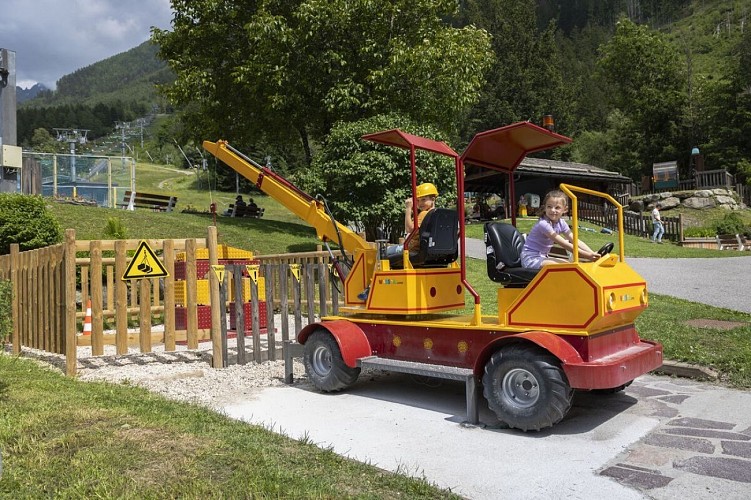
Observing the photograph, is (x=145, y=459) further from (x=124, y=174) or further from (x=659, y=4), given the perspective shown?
(x=659, y=4)

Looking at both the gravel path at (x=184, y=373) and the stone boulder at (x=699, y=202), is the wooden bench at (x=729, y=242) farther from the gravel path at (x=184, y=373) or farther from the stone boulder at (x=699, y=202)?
the gravel path at (x=184, y=373)

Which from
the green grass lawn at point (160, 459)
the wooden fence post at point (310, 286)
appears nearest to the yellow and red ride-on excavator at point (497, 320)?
the wooden fence post at point (310, 286)

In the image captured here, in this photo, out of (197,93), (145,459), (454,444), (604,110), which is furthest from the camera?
(604,110)

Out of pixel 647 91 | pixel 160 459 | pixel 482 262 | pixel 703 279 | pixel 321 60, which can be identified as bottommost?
pixel 160 459

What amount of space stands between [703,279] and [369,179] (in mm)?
8380

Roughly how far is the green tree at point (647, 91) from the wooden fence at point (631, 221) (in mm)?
17402

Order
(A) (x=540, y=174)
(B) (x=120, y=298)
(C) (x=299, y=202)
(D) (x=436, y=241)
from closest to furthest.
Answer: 1. (D) (x=436, y=241)
2. (B) (x=120, y=298)
3. (C) (x=299, y=202)
4. (A) (x=540, y=174)

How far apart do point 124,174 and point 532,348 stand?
34.6m

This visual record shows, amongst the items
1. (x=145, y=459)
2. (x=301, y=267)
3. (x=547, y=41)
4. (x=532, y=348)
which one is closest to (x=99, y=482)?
(x=145, y=459)

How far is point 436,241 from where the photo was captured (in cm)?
643

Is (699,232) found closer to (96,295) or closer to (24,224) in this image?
(24,224)

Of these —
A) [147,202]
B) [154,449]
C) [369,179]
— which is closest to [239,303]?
[154,449]

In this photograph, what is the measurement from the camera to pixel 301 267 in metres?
8.91

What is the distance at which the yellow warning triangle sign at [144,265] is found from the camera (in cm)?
812
